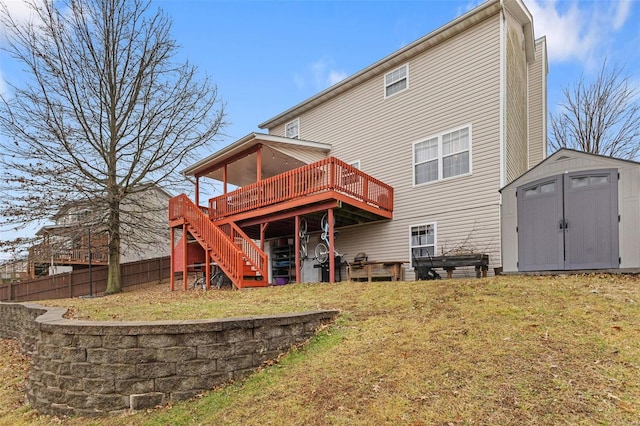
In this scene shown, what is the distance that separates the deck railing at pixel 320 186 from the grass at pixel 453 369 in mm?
5097

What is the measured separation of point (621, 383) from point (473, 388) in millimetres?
1272

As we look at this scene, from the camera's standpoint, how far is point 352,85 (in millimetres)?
13797

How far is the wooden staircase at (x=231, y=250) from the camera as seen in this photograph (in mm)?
11289

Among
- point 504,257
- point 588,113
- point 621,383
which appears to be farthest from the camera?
point 588,113

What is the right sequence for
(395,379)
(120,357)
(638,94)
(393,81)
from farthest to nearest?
(638,94) < (393,81) < (120,357) < (395,379)

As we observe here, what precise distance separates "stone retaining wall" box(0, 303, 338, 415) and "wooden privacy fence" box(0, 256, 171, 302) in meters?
13.1

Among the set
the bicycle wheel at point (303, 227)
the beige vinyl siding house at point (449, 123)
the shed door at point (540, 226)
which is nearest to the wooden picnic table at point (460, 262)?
the beige vinyl siding house at point (449, 123)

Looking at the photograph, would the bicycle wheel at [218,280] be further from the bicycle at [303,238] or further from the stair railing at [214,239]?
the bicycle at [303,238]

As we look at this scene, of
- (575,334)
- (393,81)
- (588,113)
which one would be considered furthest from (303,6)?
(588,113)

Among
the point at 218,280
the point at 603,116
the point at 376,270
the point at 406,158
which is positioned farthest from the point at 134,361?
the point at 603,116

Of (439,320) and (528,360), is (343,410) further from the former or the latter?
(439,320)

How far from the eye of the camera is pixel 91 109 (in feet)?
49.9

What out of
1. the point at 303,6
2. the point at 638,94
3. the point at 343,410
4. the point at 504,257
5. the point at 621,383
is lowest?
the point at 343,410

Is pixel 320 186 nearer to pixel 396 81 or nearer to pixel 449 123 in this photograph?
pixel 449 123
